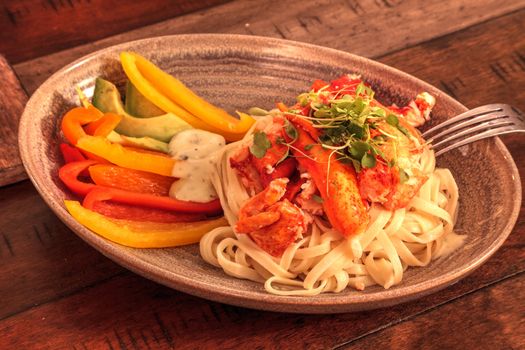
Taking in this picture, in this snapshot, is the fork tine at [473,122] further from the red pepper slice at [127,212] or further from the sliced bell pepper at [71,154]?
the sliced bell pepper at [71,154]

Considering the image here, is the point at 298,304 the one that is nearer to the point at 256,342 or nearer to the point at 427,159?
the point at 256,342

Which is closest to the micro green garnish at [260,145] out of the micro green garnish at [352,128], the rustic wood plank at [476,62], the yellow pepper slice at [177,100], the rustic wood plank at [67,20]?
the micro green garnish at [352,128]

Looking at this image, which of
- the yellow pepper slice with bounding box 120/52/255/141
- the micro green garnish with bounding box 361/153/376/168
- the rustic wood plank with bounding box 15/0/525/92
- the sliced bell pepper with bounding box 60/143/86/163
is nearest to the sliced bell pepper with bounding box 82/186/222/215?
the sliced bell pepper with bounding box 60/143/86/163

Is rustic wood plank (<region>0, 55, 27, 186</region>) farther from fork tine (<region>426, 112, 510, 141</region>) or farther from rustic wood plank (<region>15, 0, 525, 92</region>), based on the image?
fork tine (<region>426, 112, 510, 141</region>)

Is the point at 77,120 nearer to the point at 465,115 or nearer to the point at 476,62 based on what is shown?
the point at 465,115

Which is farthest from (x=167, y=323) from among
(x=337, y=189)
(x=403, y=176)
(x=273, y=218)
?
(x=403, y=176)
